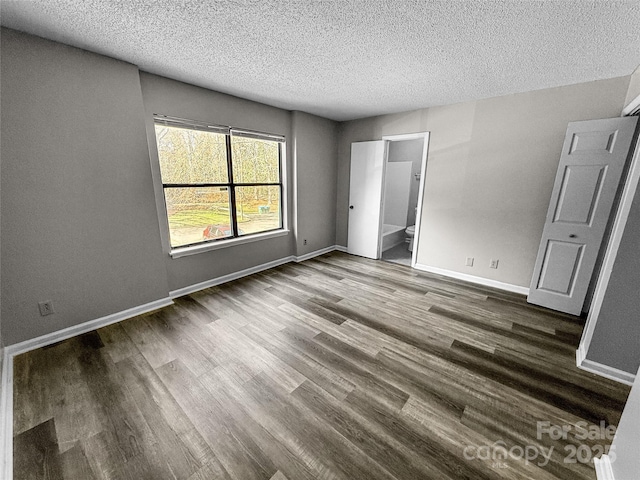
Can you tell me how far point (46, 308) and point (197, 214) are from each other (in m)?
1.56

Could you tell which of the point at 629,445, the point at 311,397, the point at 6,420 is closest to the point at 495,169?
the point at 629,445

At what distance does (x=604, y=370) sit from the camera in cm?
186

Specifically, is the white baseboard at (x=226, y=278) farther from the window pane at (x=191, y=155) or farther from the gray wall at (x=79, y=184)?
the window pane at (x=191, y=155)

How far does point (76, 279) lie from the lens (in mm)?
2176

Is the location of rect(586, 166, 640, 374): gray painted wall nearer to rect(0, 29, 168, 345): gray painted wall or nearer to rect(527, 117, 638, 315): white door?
rect(527, 117, 638, 315): white door

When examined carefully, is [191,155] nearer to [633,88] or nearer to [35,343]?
[35,343]

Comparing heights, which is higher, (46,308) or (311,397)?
(46,308)

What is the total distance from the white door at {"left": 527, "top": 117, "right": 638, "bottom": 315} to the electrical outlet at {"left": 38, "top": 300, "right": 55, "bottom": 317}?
4866mm

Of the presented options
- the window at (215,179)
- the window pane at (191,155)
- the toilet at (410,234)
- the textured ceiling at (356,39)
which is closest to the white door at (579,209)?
the textured ceiling at (356,39)

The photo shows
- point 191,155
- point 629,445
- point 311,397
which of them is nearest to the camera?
point 629,445

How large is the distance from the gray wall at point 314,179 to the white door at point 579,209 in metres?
3.15

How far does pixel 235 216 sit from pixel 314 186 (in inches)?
60.7

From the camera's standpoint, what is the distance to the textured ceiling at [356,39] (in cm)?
148

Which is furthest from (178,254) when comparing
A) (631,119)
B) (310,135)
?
(631,119)
